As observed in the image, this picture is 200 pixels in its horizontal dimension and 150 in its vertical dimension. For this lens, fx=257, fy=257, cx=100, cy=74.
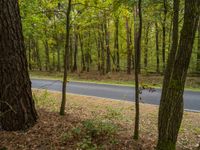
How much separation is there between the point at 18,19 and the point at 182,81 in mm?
3703

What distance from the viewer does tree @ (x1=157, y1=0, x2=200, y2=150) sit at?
3.97 m

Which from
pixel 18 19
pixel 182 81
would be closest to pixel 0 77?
pixel 18 19

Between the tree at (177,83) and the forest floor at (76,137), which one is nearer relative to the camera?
the tree at (177,83)

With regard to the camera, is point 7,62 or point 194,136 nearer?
point 7,62

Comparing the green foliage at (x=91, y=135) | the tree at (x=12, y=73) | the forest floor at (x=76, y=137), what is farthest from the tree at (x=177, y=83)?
the tree at (x=12, y=73)

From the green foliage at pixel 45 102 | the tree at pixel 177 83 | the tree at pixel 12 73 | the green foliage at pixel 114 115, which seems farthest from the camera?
the green foliage at pixel 45 102

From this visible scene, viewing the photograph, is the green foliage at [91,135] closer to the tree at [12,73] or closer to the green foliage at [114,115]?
the tree at [12,73]

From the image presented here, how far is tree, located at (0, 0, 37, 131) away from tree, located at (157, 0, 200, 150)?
303 centimetres

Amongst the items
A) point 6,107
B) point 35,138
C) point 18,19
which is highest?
point 18,19

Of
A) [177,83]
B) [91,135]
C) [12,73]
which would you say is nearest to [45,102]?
[12,73]

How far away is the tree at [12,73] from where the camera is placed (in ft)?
18.0

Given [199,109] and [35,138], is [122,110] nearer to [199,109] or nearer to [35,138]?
[199,109]

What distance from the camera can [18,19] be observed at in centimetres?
565

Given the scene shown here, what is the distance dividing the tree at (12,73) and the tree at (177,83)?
303 cm
